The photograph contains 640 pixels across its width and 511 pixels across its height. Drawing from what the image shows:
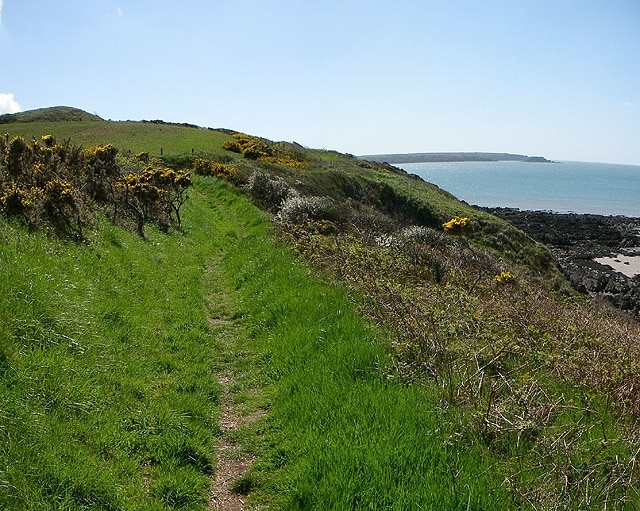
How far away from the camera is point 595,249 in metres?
46.9

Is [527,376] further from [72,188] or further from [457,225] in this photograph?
[457,225]

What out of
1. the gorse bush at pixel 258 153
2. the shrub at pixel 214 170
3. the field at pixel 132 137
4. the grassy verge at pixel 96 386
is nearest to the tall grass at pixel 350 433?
the grassy verge at pixel 96 386

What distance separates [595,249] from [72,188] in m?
49.6

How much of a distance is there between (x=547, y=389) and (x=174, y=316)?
5.79 meters

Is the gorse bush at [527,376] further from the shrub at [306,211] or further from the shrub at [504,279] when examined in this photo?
the shrub at [306,211]

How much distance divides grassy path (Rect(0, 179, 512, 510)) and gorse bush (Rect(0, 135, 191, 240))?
93 centimetres

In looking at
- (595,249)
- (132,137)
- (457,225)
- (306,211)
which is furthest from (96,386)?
(595,249)

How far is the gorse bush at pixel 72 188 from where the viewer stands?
28.1 feet

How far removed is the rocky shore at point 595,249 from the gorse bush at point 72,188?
2394 cm

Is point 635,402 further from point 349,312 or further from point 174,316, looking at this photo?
point 174,316

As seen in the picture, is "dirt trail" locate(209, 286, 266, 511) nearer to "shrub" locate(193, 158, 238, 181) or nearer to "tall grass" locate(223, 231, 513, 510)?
"tall grass" locate(223, 231, 513, 510)

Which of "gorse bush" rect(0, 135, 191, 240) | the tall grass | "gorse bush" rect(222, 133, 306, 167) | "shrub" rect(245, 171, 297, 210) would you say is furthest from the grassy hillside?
"gorse bush" rect(222, 133, 306, 167)

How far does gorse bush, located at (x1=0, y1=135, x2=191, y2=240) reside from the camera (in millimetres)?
8578

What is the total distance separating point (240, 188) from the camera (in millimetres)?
25172
